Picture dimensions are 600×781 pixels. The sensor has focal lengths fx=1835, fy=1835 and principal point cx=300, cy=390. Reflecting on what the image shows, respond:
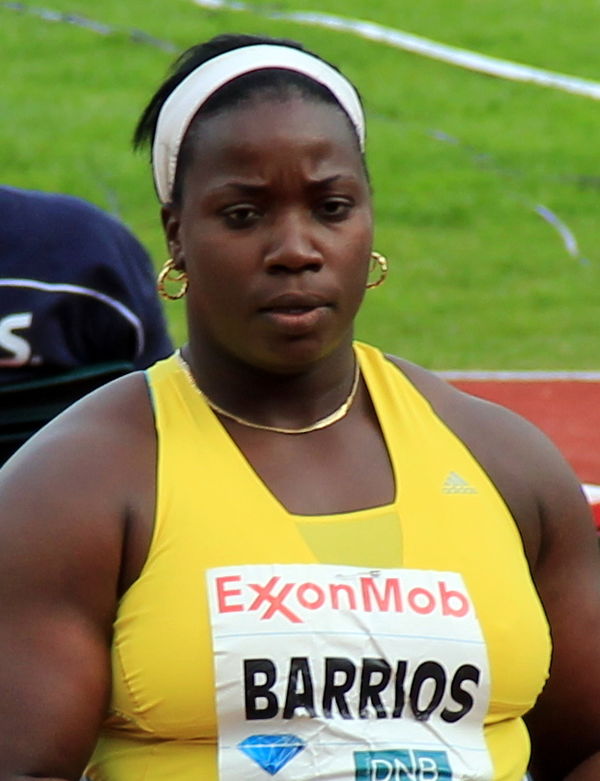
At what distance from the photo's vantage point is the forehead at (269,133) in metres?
2.28

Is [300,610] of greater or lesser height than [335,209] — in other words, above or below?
below

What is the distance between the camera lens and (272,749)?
2176 millimetres

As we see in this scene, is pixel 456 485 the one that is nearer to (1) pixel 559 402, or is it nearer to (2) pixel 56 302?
(2) pixel 56 302

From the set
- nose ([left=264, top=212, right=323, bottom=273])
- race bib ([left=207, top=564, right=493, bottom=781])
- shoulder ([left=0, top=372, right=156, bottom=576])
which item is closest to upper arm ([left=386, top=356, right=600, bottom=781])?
race bib ([left=207, top=564, right=493, bottom=781])

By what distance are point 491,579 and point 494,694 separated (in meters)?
0.14

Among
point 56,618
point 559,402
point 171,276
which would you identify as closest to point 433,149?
point 559,402

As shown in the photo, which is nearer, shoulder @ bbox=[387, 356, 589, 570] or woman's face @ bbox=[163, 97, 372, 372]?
woman's face @ bbox=[163, 97, 372, 372]

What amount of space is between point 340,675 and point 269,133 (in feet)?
2.20

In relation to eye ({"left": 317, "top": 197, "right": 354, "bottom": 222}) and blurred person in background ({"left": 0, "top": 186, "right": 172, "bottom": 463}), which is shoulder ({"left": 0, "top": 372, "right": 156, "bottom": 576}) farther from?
blurred person in background ({"left": 0, "top": 186, "right": 172, "bottom": 463})

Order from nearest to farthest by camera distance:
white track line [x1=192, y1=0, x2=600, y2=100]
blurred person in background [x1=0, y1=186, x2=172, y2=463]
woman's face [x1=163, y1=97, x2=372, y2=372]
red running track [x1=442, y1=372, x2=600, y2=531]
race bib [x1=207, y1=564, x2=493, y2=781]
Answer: race bib [x1=207, y1=564, x2=493, y2=781]
woman's face [x1=163, y1=97, x2=372, y2=372]
blurred person in background [x1=0, y1=186, x2=172, y2=463]
red running track [x1=442, y1=372, x2=600, y2=531]
white track line [x1=192, y1=0, x2=600, y2=100]

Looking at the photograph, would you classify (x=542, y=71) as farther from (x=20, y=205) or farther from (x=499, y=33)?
(x=20, y=205)

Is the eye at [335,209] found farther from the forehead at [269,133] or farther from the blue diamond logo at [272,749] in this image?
the blue diamond logo at [272,749]

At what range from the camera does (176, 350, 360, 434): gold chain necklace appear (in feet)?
7.88

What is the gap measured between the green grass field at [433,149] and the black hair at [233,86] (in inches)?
264
